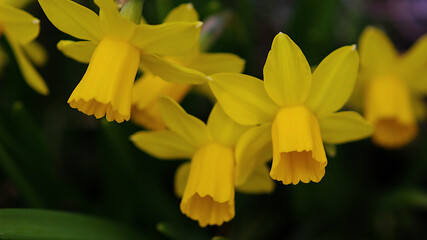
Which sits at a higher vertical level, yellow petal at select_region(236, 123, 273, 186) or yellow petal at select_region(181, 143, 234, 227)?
yellow petal at select_region(236, 123, 273, 186)

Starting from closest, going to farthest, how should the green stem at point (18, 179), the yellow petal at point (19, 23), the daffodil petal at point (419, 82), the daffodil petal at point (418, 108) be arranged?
the yellow petal at point (19, 23) → the green stem at point (18, 179) → the daffodil petal at point (419, 82) → the daffodil petal at point (418, 108)

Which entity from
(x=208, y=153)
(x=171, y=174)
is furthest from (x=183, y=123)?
(x=171, y=174)

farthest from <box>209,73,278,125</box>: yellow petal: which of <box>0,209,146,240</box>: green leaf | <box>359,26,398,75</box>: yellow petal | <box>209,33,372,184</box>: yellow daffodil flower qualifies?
<box>359,26,398,75</box>: yellow petal

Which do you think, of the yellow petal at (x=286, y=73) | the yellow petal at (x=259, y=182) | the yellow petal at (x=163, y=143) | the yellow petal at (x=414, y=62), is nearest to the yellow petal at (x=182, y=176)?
the yellow petal at (x=163, y=143)

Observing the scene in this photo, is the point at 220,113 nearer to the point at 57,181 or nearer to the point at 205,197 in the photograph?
the point at 205,197

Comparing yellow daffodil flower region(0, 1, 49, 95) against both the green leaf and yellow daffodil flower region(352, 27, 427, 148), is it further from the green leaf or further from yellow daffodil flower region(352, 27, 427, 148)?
yellow daffodil flower region(352, 27, 427, 148)

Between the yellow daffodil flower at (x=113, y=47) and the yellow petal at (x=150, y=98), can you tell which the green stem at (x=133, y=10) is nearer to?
the yellow daffodil flower at (x=113, y=47)

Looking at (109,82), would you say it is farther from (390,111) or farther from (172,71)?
(390,111)
